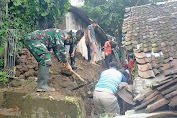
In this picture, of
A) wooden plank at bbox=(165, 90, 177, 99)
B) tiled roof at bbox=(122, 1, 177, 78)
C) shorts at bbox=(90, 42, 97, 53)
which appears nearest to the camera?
wooden plank at bbox=(165, 90, 177, 99)

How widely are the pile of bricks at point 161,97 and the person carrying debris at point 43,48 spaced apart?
1.95 m

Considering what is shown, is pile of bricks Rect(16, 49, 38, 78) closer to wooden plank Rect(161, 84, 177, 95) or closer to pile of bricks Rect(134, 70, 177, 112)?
pile of bricks Rect(134, 70, 177, 112)

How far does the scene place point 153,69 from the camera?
16.5 ft

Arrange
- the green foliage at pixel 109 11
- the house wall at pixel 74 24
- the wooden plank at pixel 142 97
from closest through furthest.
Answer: the wooden plank at pixel 142 97
the house wall at pixel 74 24
the green foliage at pixel 109 11

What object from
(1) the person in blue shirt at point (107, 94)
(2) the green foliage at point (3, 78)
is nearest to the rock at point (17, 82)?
(2) the green foliage at point (3, 78)

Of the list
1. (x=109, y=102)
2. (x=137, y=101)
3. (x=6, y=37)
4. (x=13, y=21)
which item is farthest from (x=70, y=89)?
(x=13, y=21)

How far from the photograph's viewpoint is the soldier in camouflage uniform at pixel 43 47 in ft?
11.1

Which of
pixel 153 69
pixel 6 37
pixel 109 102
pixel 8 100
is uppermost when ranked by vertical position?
pixel 6 37

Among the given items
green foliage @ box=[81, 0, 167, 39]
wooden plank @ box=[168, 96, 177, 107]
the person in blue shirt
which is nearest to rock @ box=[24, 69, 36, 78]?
the person in blue shirt

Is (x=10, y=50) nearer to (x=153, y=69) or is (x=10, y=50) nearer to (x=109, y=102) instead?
(x=109, y=102)

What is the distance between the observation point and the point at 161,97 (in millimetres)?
3555

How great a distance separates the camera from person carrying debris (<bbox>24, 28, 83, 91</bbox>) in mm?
3398

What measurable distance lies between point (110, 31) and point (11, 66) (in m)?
13.8

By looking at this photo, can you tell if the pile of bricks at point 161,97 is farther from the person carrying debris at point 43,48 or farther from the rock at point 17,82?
the rock at point 17,82
